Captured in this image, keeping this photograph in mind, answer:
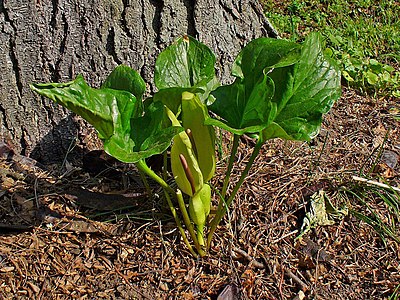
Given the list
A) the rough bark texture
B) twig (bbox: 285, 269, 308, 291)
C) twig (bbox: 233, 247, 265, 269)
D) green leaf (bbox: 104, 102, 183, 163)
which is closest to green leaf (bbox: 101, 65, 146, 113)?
green leaf (bbox: 104, 102, 183, 163)

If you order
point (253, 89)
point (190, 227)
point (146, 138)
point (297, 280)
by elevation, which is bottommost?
point (297, 280)

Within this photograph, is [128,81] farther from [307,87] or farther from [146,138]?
[307,87]

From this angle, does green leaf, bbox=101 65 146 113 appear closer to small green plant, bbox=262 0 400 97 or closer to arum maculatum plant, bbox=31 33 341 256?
arum maculatum plant, bbox=31 33 341 256

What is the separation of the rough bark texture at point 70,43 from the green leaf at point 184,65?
1.12ft

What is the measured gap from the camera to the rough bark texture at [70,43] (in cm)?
203

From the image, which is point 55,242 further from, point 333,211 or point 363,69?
point 363,69

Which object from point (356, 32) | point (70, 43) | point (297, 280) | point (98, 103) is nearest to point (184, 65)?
point (98, 103)

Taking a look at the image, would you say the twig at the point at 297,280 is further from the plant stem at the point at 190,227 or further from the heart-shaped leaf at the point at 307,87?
the heart-shaped leaf at the point at 307,87

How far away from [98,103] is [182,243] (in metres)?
0.60

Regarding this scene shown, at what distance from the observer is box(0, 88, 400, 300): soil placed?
1.84 meters

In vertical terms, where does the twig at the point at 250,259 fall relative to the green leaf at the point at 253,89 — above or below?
below

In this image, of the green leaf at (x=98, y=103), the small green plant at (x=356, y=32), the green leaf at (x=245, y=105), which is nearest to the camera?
the green leaf at (x=98, y=103)

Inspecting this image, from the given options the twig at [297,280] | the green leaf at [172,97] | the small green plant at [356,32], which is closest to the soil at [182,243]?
the twig at [297,280]

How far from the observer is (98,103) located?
1.61 metres
